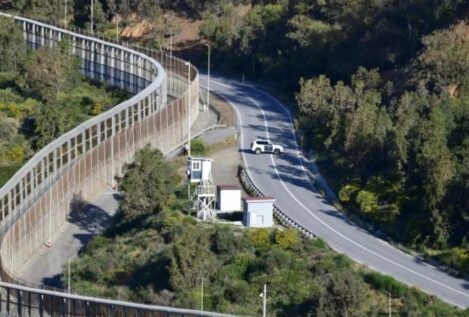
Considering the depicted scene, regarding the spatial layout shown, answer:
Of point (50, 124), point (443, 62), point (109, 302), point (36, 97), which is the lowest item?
point (36, 97)

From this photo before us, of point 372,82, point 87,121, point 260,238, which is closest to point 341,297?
point 260,238

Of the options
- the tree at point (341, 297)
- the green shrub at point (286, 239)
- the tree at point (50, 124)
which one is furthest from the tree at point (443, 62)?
the tree at point (341, 297)

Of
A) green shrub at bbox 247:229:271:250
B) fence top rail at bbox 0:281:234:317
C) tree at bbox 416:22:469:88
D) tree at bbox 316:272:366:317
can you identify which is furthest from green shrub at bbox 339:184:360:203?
fence top rail at bbox 0:281:234:317

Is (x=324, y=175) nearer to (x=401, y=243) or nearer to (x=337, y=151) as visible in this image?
(x=337, y=151)

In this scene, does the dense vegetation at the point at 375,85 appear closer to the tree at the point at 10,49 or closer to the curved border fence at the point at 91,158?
the curved border fence at the point at 91,158

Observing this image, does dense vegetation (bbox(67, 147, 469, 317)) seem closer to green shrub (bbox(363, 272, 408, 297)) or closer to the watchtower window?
green shrub (bbox(363, 272, 408, 297))

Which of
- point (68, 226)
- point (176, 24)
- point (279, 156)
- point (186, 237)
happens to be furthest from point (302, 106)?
point (176, 24)

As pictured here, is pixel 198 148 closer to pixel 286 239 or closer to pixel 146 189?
pixel 146 189
